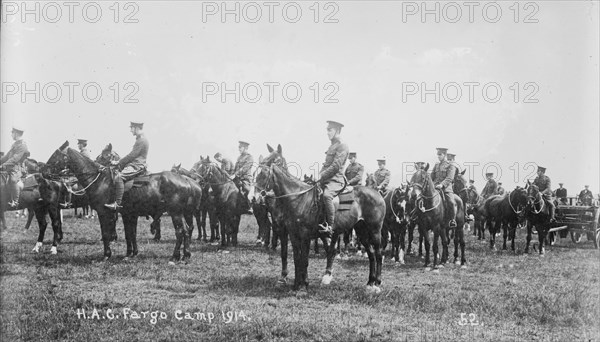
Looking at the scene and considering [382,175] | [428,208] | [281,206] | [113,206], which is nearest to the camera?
[281,206]

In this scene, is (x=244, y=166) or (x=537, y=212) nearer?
(x=244, y=166)

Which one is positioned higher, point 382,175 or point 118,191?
point 382,175

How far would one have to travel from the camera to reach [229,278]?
10.4m

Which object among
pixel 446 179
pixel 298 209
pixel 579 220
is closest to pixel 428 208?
pixel 446 179

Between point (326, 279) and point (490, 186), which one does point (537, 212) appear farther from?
point (326, 279)

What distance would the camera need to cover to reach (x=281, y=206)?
377 inches

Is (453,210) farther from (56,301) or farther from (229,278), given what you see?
(56,301)

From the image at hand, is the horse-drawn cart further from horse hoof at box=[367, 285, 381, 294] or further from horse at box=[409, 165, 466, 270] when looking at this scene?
horse hoof at box=[367, 285, 381, 294]

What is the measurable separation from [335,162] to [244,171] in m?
6.84

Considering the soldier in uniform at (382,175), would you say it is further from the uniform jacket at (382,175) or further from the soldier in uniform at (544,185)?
the soldier in uniform at (544,185)

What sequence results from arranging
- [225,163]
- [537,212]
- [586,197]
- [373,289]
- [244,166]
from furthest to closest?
[586,197] < [225,163] < [537,212] < [244,166] < [373,289]

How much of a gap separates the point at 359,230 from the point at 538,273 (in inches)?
218

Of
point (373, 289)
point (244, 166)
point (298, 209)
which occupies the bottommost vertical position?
point (373, 289)

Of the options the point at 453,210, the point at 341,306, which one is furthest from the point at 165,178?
the point at 453,210
